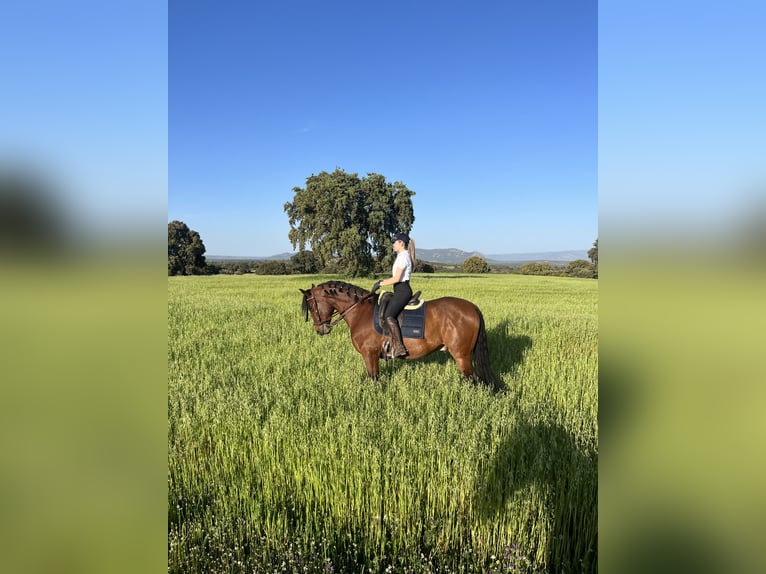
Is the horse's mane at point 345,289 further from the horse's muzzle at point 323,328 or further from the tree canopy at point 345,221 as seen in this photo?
the tree canopy at point 345,221

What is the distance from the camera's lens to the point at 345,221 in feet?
130

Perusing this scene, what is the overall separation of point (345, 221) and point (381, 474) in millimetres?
37220

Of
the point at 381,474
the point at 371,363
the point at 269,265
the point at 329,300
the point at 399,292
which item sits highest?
the point at 269,265

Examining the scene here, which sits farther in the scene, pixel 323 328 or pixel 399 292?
pixel 323 328

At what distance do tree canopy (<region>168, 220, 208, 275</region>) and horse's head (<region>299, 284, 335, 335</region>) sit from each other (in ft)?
205

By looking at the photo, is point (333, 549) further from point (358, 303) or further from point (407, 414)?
point (358, 303)

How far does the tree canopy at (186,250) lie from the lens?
62.0 meters

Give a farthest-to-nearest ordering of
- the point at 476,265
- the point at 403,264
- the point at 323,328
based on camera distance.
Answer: the point at 476,265
the point at 323,328
the point at 403,264

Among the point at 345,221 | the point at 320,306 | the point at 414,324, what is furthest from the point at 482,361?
the point at 345,221

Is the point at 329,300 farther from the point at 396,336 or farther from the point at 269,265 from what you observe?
the point at 269,265

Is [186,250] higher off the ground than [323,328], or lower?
higher

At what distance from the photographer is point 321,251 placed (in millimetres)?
38969
